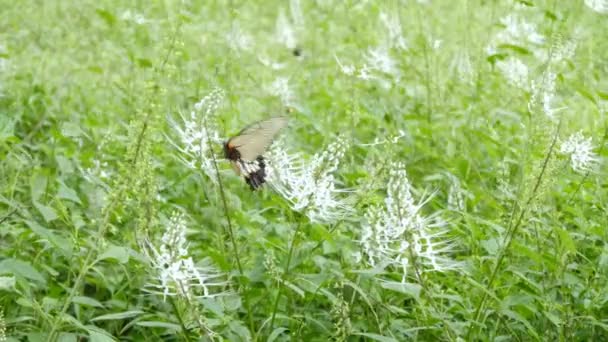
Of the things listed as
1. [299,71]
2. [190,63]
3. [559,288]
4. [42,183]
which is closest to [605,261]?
[559,288]

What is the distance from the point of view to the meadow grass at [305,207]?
8.82 ft

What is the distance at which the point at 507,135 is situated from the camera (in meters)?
5.04

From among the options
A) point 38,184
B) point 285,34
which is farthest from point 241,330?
point 285,34

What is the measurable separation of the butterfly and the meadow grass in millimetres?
50

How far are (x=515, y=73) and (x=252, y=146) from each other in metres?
2.66

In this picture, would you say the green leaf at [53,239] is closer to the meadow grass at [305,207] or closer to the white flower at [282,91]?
the meadow grass at [305,207]

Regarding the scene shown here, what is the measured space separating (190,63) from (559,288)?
9.83ft

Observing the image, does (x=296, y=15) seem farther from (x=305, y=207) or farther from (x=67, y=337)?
(x=67, y=337)

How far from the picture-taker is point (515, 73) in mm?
5184

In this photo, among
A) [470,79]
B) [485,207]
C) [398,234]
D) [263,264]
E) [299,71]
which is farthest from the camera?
[299,71]

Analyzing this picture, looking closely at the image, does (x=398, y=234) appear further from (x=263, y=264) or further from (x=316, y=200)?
(x=263, y=264)

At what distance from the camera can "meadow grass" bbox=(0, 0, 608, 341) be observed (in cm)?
269

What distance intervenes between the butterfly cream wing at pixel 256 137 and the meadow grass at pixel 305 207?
0.08 meters

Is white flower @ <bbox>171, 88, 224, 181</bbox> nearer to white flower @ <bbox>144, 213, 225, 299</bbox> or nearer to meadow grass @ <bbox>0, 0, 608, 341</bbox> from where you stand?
meadow grass @ <bbox>0, 0, 608, 341</bbox>
